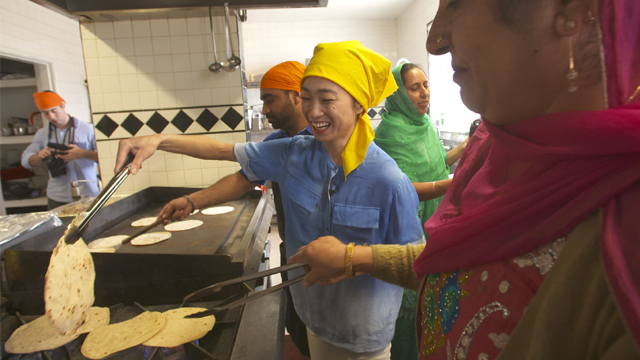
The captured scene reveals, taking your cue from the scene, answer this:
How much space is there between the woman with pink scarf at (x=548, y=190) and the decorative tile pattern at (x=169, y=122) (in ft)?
7.77

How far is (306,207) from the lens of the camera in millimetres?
1341

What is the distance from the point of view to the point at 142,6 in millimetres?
2355

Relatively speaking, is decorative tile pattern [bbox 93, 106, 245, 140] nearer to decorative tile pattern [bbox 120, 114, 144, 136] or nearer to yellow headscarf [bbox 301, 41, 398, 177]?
decorative tile pattern [bbox 120, 114, 144, 136]

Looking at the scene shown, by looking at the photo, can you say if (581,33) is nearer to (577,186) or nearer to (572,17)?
(572,17)

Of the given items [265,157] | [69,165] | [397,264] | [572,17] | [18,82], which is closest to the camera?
[572,17]

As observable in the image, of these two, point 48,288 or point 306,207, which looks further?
point 306,207

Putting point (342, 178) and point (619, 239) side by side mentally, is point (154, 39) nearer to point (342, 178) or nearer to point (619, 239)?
point (342, 178)

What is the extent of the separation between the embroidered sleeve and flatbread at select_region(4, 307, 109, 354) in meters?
0.96

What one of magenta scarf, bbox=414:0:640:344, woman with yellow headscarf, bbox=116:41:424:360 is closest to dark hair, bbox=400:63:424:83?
woman with yellow headscarf, bbox=116:41:424:360

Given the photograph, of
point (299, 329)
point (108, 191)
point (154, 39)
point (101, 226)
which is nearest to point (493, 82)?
point (108, 191)

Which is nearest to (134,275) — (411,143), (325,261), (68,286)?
(68,286)

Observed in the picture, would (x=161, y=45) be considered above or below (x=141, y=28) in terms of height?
below

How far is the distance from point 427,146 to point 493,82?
1.83 metres

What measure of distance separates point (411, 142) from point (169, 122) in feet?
6.11
